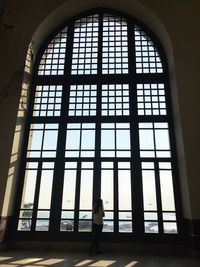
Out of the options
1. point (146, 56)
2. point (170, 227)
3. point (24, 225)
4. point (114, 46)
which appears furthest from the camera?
point (114, 46)

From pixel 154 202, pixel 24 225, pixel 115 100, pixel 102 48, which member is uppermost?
pixel 102 48

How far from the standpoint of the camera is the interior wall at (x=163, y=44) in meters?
5.16

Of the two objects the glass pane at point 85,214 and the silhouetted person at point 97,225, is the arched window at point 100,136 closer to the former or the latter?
the glass pane at point 85,214

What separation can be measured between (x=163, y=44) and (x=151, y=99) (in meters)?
1.82

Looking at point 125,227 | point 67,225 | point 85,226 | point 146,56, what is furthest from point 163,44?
point 67,225

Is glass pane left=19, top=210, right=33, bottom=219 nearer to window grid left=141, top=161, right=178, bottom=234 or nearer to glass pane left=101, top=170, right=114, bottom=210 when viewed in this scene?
glass pane left=101, top=170, right=114, bottom=210

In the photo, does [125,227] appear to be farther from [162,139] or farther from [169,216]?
[162,139]

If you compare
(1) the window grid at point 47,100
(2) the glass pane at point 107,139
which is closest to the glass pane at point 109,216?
(2) the glass pane at point 107,139

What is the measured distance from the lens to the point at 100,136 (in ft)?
19.3

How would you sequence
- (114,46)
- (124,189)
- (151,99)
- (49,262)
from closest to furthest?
(49,262), (124,189), (151,99), (114,46)

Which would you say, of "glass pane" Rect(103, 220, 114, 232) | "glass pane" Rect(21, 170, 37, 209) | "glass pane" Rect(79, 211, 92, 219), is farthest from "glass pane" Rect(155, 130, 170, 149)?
"glass pane" Rect(21, 170, 37, 209)

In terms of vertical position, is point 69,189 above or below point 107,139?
below

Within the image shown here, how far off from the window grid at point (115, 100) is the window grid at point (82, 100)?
271 millimetres

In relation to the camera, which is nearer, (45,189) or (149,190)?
(149,190)
